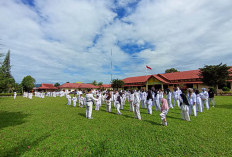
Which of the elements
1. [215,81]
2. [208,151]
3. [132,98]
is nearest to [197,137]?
[208,151]

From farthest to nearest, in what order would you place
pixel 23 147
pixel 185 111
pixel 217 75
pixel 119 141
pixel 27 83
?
1. pixel 27 83
2. pixel 217 75
3. pixel 185 111
4. pixel 119 141
5. pixel 23 147

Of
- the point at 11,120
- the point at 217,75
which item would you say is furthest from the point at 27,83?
the point at 217,75

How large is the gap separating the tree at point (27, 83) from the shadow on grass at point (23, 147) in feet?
207

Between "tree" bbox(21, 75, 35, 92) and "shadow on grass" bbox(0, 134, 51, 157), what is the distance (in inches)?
2488

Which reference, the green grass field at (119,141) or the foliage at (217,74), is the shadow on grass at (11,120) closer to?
Result: the green grass field at (119,141)

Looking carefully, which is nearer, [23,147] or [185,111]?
[23,147]

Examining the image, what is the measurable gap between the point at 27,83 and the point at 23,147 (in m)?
64.3

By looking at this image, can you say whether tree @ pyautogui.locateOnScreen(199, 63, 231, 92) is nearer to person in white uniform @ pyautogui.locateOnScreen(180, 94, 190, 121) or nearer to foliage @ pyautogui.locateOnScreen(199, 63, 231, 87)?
foliage @ pyautogui.locateOnScreen(199, 63, 231, 87)

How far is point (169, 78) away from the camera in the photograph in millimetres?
35688

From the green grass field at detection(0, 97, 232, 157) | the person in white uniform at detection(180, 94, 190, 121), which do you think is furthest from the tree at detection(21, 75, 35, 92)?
the person in white uniform at detection(180, 94, 190, 121)

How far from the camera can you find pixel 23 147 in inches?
166

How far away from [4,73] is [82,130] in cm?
572

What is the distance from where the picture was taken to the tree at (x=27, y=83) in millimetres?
55372

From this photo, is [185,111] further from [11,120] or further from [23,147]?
[11,120]
